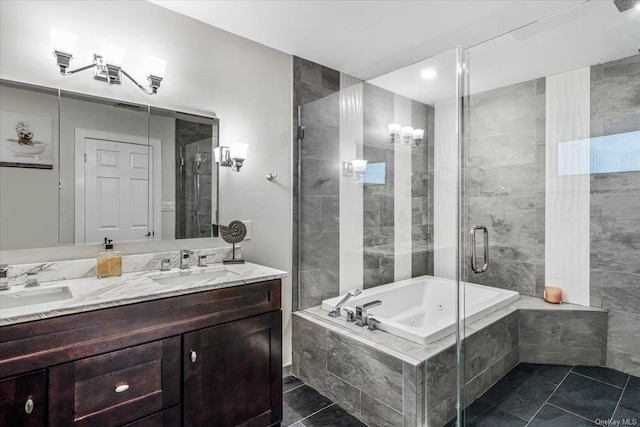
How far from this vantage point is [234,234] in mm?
2260

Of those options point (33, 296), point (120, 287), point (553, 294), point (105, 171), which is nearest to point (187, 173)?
point (105, 171)

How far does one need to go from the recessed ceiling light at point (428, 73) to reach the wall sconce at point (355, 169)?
751mm

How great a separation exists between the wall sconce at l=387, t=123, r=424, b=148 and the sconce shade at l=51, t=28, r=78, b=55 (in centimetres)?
205

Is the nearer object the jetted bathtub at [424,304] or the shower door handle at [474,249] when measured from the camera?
the jetted bathtub at [424,304]

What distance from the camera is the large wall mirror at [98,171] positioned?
1.58 m

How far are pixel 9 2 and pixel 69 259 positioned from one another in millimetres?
1264

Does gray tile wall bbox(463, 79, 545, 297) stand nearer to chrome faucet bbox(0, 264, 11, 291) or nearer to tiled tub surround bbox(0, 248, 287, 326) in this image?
tiled tub surround bbox(0, 248, 287, 326)

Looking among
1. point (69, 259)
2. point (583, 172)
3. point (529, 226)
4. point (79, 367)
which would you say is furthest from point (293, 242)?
point (583, 172)

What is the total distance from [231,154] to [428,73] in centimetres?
148

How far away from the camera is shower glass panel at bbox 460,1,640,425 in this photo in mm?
1829

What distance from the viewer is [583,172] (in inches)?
84.0

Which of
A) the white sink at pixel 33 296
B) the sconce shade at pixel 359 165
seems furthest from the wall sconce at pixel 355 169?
the white sink at pixel 33 296

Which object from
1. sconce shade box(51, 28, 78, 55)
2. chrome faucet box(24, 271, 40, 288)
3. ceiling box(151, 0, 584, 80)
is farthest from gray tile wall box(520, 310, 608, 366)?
sconce shade box(51, 28, 78, 55)

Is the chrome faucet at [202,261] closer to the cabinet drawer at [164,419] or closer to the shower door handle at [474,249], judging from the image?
the cabinet drawer at [164,419]
